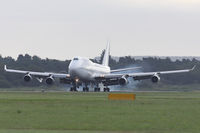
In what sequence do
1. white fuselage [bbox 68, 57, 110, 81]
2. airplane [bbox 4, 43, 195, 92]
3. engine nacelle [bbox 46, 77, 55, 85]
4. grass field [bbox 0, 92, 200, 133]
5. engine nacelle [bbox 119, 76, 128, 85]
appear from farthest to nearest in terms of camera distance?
engine nacelle [bbox 46, 77, 55, 85] → engine nacelle [bbox 119, 76, 128, 85] → airplane [bbox 4, 43, 195, 92] → white fuselage [bbox 68, 57, 110, 81] → grass field [bbox 0, 92, 200, 133]

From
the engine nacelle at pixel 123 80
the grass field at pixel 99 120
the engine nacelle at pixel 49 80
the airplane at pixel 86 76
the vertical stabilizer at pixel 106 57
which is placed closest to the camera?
the grass field at pixel 99 120

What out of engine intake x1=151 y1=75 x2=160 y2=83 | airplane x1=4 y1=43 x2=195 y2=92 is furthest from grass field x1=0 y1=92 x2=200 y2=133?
airplane x1=4 y1=43 x2=195 y2=92

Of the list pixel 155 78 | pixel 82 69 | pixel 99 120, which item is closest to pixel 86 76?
pixel 82 69

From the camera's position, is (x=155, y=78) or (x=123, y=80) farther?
(x=123, y=80)

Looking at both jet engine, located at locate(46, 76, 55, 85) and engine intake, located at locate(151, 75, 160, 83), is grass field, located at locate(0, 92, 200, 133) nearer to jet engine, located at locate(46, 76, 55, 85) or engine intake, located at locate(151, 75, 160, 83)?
engine intake, located at locate(151, 75, 160, 83)

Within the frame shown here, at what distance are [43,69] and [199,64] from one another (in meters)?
30.7

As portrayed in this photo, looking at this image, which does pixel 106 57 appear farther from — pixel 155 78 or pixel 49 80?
pixel 155 78

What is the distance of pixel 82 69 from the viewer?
4114 inches

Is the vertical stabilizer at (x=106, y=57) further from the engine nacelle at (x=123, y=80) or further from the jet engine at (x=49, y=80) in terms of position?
the jet engine at (x=49, y=80)

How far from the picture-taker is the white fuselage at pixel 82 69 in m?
104

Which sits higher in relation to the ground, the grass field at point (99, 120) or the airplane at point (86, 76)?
the airplane at point (86, 76)

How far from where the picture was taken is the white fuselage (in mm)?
103500

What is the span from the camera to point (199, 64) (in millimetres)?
141625

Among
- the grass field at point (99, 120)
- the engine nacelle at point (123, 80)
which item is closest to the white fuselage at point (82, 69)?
the engine nacelle at point (123, 80)
